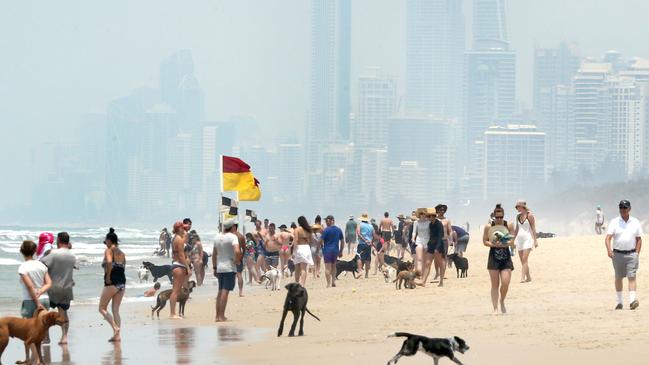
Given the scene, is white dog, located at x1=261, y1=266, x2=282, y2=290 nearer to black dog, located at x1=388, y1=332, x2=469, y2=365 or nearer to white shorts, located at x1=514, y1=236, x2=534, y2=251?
white shorts, located at x1=514, y1=236, x2=534, y2=251

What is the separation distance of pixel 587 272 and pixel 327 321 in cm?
808

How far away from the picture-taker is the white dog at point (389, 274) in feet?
101

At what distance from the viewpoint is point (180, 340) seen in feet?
60.0

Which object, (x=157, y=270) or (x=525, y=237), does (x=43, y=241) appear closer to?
(x=525, y=237)

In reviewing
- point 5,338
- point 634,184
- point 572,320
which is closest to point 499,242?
point 572,320

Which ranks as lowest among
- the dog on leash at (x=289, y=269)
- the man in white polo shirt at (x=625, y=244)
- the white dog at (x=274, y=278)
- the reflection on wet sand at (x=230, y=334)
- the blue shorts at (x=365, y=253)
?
the dog on leash at (x=289, y=269)

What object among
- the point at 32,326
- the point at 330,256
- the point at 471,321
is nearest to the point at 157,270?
the point at 330,256

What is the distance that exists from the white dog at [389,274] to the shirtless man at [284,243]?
2147 mm

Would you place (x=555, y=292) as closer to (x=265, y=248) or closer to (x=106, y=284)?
(x=106, y=284)

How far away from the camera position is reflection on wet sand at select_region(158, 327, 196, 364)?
16125 millimetres

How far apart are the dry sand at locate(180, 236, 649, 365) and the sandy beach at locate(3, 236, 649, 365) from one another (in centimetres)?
1

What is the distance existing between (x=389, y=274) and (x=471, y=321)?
12.2 m

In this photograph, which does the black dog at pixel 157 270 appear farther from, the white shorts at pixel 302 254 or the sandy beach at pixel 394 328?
the white shorts at pixel 302 254

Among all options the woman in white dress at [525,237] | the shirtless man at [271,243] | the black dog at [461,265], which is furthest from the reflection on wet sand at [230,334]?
the shirtless man at [271,243]
